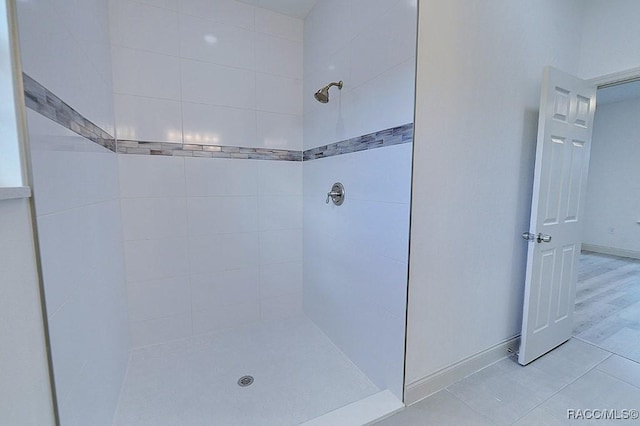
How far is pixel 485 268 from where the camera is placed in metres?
1.76

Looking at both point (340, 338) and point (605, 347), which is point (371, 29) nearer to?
point (340, 338)

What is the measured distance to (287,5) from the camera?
218cm

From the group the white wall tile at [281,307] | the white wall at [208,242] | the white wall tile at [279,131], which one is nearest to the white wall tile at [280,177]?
the white wall at [208,242]

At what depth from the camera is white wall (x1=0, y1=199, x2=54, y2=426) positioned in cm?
61

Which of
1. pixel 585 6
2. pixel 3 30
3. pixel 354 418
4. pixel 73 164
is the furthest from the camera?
pixel 585 6

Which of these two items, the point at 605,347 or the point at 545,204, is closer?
the point at 545,204

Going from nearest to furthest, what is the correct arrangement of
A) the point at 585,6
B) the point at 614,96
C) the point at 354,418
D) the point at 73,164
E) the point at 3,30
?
1. the point at 3,30
2. the point at 73,164
3. the point at 354,418
4. the point at 585,6
5. the point at 614,96

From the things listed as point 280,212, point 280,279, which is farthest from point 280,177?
point 280,279

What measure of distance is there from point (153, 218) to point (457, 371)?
235 centimetres

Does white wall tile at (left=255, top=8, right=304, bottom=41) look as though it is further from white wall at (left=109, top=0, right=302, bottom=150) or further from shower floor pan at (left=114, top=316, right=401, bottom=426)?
shower floor pan at (left=114, top=316, right=401, bottom=426)

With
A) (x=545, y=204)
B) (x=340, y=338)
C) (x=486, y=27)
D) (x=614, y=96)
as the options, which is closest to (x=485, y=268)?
(x=545, y=204)

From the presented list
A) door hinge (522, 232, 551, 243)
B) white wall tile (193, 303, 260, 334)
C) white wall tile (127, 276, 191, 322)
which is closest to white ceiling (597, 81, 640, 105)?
door hinge (522, 232, 551, 243)

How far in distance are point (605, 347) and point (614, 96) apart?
15.6 feet

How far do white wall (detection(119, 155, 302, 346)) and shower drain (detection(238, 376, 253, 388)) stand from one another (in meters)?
0.67
